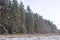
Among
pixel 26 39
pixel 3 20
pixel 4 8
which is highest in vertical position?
pixel 4 8

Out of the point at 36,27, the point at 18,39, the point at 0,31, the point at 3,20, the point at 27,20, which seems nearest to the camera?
the point at 18,39

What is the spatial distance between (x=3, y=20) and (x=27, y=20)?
18763 mm

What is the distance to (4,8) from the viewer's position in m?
30.6

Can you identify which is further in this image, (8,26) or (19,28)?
(19,28)

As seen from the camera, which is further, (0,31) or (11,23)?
(11,23)

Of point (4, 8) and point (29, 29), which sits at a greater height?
point (4, 8)

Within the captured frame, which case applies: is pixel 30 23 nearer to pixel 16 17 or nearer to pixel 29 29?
pixel 29 29

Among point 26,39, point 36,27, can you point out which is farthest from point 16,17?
point 26,39

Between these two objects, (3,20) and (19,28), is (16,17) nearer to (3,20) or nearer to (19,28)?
(19,28)

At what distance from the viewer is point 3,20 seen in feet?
100

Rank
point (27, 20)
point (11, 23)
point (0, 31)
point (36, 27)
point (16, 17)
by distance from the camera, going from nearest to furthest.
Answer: point (0, 31), point (11, 23), point (16, 17), point (27, 20), point (36, 27)

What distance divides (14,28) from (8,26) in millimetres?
2166

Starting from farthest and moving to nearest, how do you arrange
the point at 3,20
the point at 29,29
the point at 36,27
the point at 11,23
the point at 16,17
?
the point at 36,27 → the point at 29,29 → the point at 16,17 → the point at 11,23 → the point at 3,20

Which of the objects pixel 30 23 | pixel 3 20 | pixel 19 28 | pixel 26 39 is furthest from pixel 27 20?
pixel 26 39
